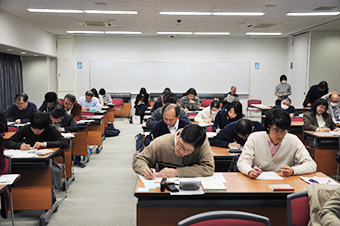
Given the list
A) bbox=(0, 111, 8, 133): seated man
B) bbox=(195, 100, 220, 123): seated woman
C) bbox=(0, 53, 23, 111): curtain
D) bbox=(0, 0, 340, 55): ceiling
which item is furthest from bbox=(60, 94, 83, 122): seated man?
bbox=(0, 53, 23, 111): curtain

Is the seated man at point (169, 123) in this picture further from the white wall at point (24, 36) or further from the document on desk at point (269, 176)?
the white wall at point (24, 36)

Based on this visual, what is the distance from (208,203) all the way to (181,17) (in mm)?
6808

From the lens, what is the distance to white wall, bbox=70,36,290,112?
12.5 meters

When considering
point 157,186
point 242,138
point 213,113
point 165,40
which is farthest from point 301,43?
point 157,186

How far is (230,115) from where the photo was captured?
4543mm

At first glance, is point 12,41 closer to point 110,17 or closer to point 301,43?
point 110,17

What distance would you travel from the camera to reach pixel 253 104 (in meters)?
10.8

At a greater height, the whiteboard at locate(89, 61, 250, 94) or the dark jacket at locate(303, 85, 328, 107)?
the whiteboard at locate(89, 61, 250, 94)

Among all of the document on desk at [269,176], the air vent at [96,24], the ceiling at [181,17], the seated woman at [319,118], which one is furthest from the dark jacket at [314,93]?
the document on desk at [269,176]

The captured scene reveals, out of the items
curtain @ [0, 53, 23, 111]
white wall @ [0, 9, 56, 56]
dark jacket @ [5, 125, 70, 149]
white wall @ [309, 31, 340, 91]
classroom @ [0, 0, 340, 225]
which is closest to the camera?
dark jacket @ [5, 125, 70, 149]

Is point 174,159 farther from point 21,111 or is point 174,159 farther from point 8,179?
point 21,111

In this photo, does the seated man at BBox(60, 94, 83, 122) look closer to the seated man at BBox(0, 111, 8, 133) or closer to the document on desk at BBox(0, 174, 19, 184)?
the seated man at BBox(0, 111, 8, 133)

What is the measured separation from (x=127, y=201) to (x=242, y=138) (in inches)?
69.9

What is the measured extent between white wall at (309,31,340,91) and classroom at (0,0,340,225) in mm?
35
